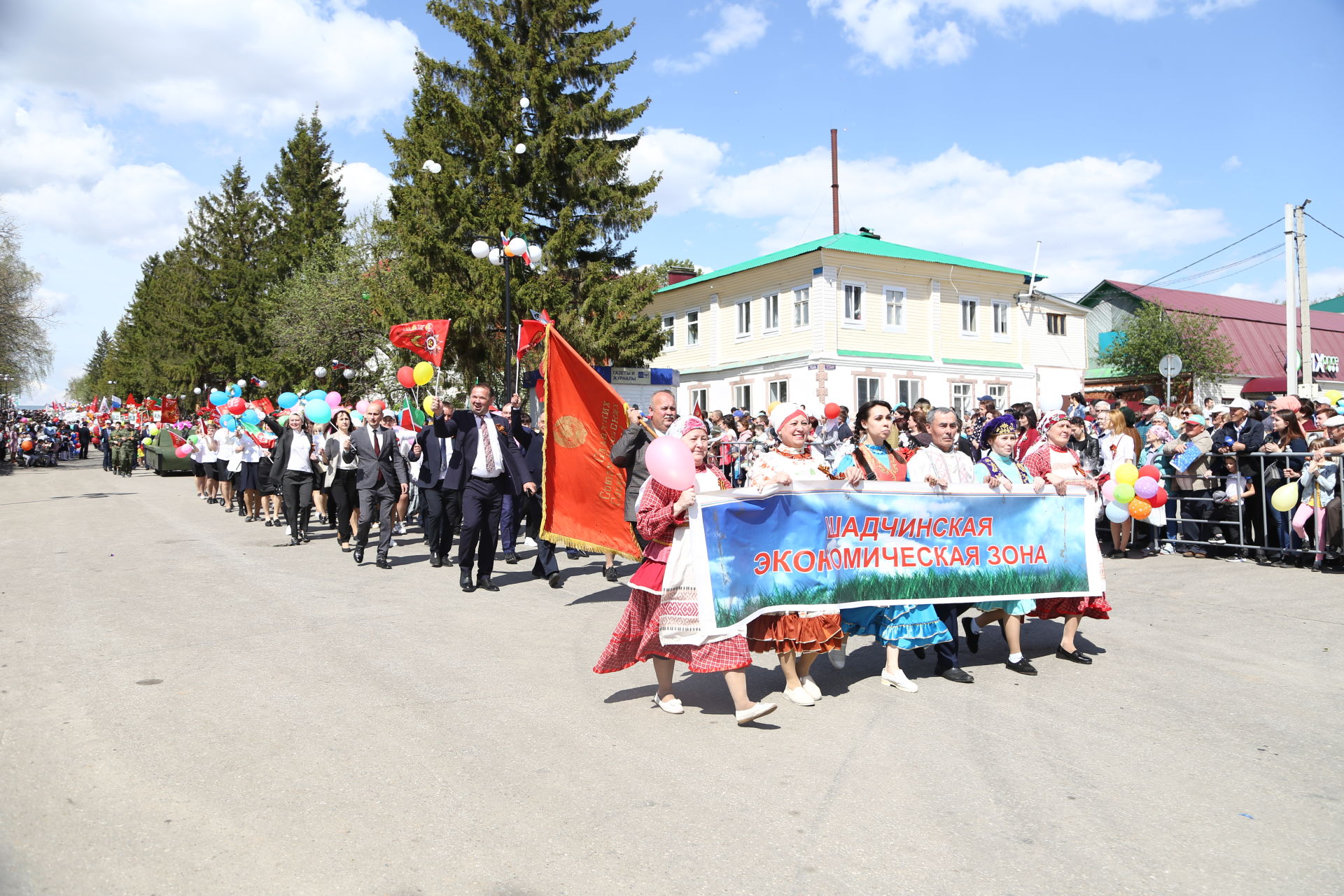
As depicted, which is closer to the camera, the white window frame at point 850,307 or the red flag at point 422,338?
the red flag at point 422,338

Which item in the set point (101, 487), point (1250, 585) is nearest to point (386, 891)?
point (1250, 585)

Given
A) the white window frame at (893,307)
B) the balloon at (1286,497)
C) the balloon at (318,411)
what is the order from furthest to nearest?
the white window frame at (893,307), the balloon at (318,411), the balloon at (1286,497)

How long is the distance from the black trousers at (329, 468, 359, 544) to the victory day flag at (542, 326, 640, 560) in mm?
4465

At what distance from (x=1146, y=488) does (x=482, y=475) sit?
6.52 metres

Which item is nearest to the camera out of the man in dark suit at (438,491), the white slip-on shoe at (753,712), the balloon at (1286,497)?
the white slip-on shoe at (753,712)

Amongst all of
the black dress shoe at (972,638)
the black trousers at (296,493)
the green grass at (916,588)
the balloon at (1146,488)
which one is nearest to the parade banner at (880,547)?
the green grass at (916,588)

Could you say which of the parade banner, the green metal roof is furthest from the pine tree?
the parade banner

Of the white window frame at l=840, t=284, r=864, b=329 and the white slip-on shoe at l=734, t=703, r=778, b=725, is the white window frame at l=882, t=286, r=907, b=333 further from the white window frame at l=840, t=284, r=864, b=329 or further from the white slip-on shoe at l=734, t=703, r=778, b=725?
the white slip-on shoe at l=734, t=703, r=778, b=725

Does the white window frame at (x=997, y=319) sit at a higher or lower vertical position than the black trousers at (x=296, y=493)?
higher

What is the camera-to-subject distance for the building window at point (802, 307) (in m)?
34.2

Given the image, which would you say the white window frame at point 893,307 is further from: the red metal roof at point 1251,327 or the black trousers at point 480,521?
the black trousers at point 480,521

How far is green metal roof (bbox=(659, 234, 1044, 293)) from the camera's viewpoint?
35.4 metres

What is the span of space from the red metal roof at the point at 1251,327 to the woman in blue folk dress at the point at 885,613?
150 feet

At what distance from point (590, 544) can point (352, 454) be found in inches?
191
